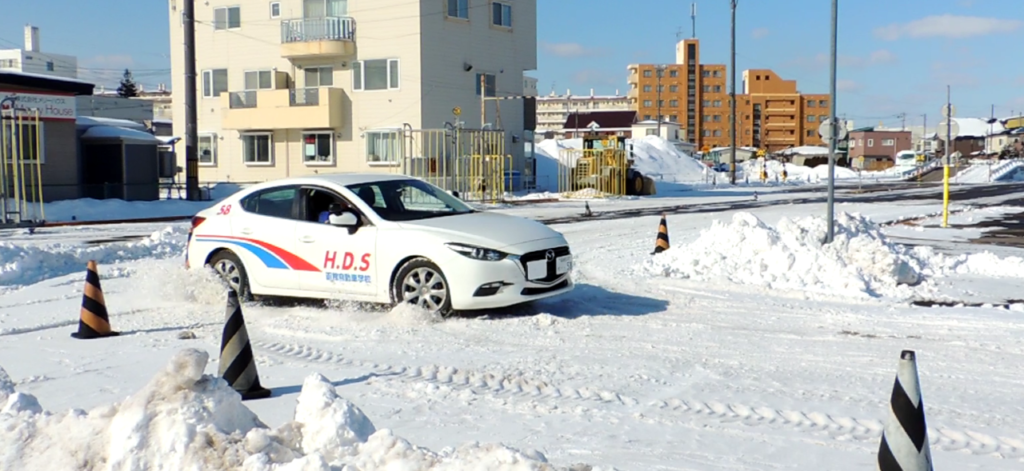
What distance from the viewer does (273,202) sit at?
35.4 ft

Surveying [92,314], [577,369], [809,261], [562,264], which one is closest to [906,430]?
[577,369]

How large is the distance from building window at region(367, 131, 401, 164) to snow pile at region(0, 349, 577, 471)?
38.6 m

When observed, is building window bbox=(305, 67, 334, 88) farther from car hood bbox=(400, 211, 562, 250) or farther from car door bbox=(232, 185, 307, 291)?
car hood bbox=(400, 211, 562, 250)

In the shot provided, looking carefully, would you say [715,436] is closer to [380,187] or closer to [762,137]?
[380,187]

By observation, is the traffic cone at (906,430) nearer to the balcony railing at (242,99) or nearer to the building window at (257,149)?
the balcony railing at (242,99)

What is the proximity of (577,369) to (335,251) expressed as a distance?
3551mm

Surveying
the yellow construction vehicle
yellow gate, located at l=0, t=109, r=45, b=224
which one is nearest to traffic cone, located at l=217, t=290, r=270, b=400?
yellow gate, located at l=0, t=109, r=45, b=224

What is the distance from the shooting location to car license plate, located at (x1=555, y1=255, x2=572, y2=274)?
9930 millimetres

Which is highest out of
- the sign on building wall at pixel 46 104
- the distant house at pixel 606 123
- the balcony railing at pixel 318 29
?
the balcony railing at pixel 318 29

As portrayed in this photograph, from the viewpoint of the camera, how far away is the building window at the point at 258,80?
1829 inches

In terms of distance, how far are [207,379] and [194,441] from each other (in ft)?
1.73

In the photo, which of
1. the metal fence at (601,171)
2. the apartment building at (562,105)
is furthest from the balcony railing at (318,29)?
the apartment building at (562,105)

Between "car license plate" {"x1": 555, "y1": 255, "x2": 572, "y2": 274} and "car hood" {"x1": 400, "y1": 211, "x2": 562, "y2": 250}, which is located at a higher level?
"car hood" {"x1": 400, "y1": 211, "x2": 562, "y2": 250}

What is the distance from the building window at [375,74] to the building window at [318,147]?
2.85 meters
